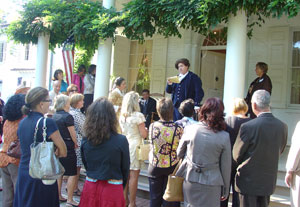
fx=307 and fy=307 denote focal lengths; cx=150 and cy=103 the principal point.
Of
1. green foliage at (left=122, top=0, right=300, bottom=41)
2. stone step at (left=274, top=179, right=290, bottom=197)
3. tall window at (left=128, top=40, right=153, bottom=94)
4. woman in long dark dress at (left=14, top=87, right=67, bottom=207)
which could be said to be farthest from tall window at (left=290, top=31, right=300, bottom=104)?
woman in long dark dress at (left=14, top=87, right=67, bottom=207)

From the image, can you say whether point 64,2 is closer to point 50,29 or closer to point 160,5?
point 50,29

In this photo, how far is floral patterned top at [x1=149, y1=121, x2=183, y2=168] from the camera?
13.2ft

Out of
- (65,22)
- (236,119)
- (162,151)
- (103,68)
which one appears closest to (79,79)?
A: (103,68)

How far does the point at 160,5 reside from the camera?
6117 mm

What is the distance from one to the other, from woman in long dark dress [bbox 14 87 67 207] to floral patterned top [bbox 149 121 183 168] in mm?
1250

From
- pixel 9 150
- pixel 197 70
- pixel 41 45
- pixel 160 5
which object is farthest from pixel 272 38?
pixel 9 150

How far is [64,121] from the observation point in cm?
464

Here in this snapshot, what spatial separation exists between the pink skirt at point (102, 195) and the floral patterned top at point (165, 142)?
3.64 ft

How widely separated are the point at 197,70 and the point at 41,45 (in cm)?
470

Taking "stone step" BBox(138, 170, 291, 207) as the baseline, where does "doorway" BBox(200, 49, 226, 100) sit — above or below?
above

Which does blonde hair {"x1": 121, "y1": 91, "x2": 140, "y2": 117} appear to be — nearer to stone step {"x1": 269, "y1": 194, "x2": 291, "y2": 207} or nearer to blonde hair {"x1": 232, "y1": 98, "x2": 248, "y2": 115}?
blonde hair {"x1": 232, "y1": 98, "x2": 248, "y2": 115}

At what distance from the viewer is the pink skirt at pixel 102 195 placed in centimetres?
295

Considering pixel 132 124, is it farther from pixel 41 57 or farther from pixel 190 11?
pixel 41 57

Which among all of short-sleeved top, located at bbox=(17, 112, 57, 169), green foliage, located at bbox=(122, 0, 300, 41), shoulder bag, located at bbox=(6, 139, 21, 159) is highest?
green foliage, located at bbox=(122, 0, 300, 41)
